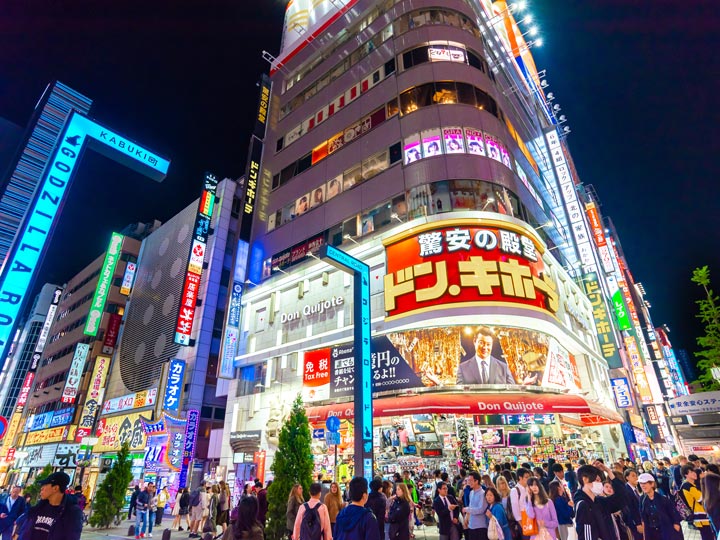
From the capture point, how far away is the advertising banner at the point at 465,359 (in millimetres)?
15891

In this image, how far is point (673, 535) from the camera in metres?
6.47

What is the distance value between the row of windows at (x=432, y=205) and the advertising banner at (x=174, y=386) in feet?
49.1

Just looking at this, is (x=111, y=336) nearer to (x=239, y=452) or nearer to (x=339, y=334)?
(x=239, y=452)

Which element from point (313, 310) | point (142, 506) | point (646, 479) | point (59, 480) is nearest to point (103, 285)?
point (313, 310)

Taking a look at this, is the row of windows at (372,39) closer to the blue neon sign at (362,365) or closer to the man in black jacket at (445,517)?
the blue neon sign at (362,365)

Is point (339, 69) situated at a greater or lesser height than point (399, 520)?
greater

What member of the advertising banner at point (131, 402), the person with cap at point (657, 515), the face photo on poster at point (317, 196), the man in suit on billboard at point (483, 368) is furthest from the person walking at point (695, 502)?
the advertising banner at point (131, 402)

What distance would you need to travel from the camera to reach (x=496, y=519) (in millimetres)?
6977

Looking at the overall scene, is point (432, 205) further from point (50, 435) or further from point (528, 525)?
point (50, 435)

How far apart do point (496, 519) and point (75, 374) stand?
4735cm

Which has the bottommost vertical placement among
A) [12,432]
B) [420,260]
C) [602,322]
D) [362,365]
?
[362,365]

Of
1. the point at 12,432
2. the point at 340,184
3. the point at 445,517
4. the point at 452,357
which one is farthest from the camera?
the point at 12,432

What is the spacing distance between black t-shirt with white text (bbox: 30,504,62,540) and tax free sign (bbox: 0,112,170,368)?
6.12 metres

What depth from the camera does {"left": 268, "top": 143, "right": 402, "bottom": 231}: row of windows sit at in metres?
22.2
